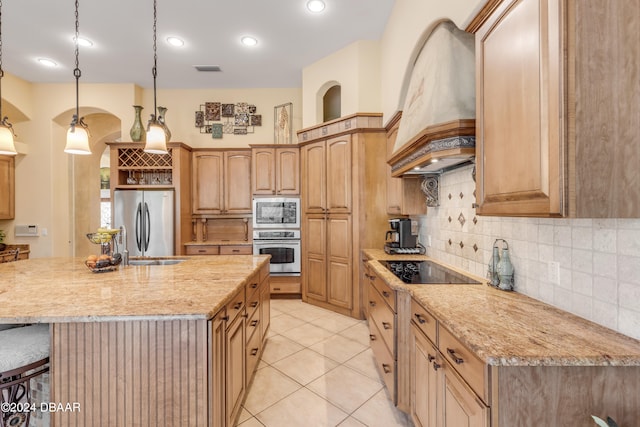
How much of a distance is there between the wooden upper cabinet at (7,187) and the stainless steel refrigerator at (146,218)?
174cm

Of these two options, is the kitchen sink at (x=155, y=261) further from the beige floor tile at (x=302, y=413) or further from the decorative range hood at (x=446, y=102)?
the decorative range hood at (x=446, y=102)

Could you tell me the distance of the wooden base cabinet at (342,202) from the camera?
3.59 meters

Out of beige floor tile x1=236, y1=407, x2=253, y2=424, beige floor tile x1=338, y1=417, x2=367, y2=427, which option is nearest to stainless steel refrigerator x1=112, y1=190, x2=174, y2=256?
beige floor tile x1=236, y1=407, x2=253, y2=424

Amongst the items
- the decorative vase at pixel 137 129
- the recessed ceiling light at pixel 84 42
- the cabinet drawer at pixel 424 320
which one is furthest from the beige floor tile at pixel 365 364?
the recessed ceiling light at pixel 84 42

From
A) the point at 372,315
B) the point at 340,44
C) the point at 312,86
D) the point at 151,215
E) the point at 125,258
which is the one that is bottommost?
the point at 372,315

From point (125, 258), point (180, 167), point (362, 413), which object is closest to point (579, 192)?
point (362, 413)

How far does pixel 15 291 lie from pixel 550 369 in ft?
8.79

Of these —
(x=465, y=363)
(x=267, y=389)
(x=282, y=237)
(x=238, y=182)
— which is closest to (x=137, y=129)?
(x=238, y=182)

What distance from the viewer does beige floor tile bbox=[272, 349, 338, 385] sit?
238cm

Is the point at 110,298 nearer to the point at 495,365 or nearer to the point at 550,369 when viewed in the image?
the point at 495,365

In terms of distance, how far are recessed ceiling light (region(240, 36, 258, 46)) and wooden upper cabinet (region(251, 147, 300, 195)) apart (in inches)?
56.1

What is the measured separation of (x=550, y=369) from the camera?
37.3 inches

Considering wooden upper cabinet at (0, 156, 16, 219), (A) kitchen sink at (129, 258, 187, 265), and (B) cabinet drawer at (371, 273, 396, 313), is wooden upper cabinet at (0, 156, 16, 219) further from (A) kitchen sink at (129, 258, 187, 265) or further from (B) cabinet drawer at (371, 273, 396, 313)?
(B) cabinet drawer at (371, 273, 396, 313)

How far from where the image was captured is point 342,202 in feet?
12.2
